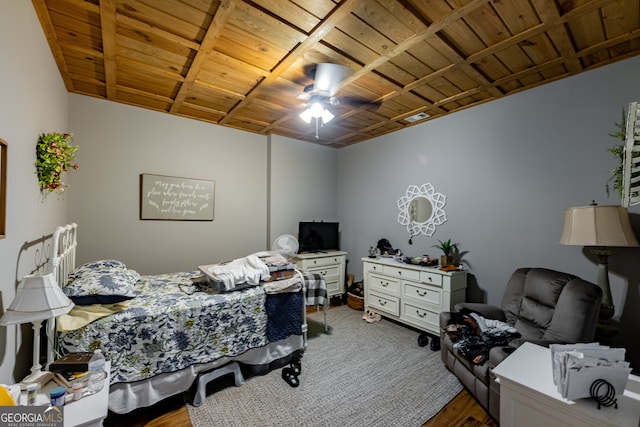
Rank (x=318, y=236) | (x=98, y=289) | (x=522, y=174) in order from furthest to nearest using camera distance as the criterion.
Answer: (x=318, y=236)
(x=522, y=174)
(x=98, y=289)

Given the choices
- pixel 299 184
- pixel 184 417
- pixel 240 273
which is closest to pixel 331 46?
pixel 240 273

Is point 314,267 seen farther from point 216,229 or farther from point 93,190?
point 93,190

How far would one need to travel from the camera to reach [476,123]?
312cm

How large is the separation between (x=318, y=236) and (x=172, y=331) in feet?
9.22

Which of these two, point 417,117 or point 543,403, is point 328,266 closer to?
point 417,117

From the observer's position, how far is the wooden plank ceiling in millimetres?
1688

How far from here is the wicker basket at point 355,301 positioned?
13.1ft

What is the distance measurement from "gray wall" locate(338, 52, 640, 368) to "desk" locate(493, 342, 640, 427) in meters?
1.42

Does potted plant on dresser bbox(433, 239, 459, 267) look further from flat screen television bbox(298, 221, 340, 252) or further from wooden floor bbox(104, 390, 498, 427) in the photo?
flat screen television bbox(298, 221, 340, 252)

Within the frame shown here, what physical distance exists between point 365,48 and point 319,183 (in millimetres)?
2861

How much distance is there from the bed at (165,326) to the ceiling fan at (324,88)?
1699 millimetres

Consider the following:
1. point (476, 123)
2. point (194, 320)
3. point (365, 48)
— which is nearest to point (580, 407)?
point (194, 320)

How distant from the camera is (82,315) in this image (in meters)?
1.68

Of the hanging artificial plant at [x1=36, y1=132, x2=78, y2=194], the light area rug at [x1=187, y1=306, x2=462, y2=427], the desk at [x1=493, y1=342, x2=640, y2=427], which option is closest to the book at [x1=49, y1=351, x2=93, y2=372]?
the light area rug at [x1=187, y1=306, x2=462, y2=427]
